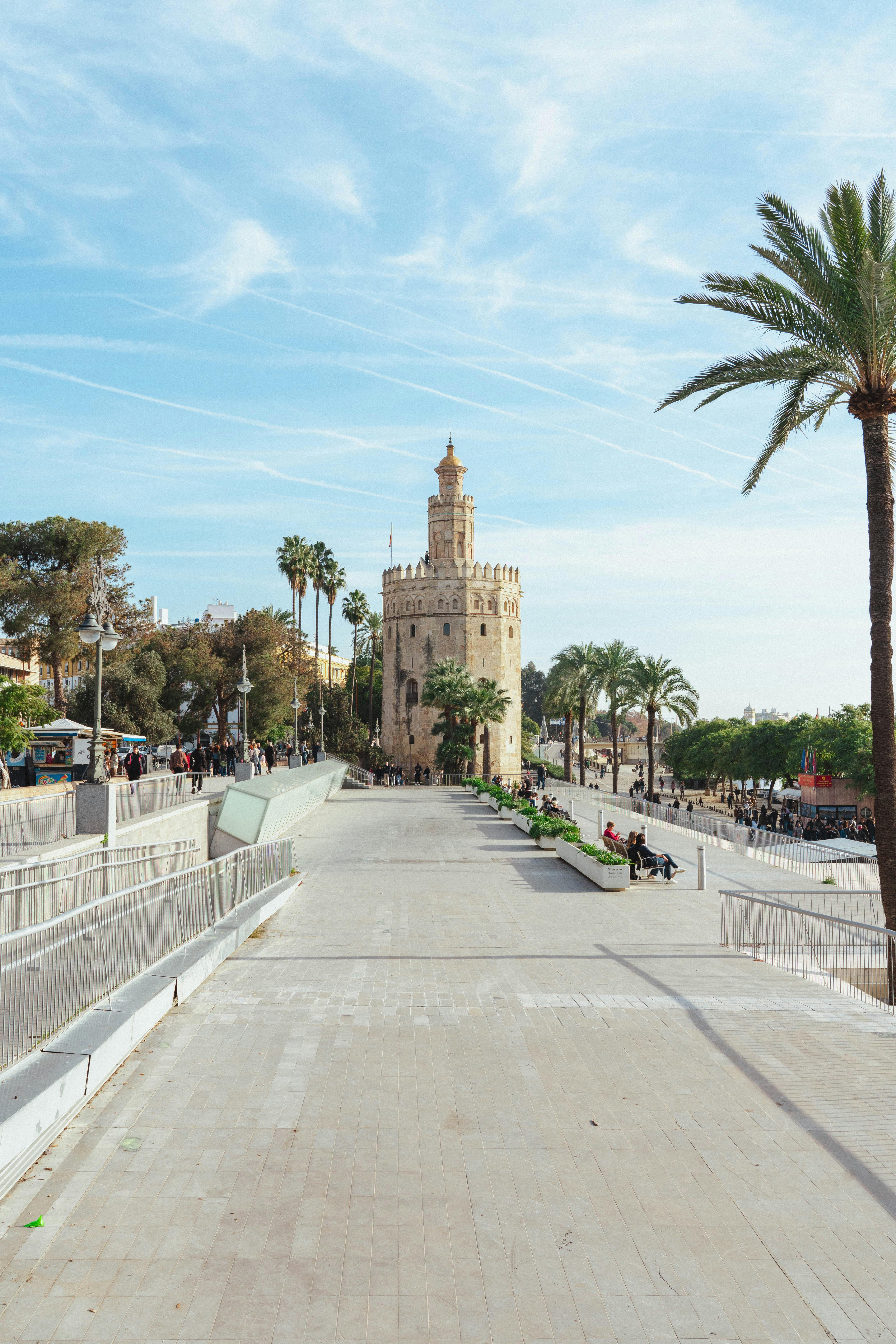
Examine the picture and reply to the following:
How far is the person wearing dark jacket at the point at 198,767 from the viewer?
2453 cm

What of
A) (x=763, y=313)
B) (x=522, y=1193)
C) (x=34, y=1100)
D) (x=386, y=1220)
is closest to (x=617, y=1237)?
(x=522, y=1193)

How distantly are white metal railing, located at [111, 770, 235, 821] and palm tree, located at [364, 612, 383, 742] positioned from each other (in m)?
52.5

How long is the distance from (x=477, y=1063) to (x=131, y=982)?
298 cm

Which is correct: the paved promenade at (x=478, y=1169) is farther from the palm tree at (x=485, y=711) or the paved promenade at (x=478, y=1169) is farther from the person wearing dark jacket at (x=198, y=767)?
the palm tree at (x=485, y=711)

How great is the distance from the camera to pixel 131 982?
8039 millimetres

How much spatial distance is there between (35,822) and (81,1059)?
355 inches

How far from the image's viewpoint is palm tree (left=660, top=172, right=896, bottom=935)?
1234 cm

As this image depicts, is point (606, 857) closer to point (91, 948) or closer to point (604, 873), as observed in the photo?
point (604, 873)

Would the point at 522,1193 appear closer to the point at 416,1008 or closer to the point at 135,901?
the point at 416,1008

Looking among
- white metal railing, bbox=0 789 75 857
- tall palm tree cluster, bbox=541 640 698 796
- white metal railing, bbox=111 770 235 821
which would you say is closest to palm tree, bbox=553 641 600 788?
tall palm tree cluster, bbox=541 640 698 796

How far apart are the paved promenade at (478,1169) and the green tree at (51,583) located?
112 feet

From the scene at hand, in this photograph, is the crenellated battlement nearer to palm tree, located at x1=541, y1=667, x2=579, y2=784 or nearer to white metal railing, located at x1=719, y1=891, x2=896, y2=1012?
palm tree, located at x1=541, y1=667, x2=579, y2=784

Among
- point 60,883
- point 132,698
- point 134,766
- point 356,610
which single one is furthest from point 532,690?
point 60,883

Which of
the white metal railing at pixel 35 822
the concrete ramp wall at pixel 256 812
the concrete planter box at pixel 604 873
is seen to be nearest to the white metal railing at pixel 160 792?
the concrete ramp wall at pixel 256 812
